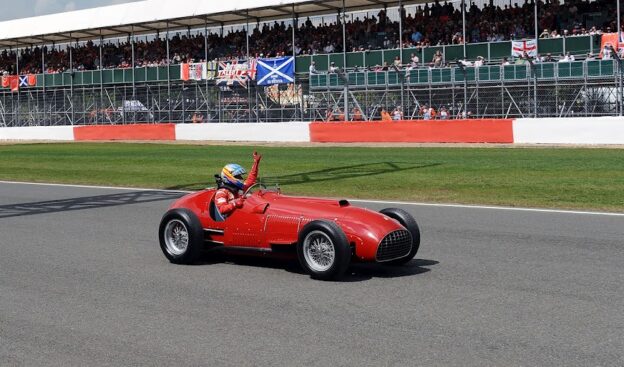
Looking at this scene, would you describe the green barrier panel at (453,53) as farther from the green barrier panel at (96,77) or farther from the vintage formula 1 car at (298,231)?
the vintage formula 1 car at (298,231)

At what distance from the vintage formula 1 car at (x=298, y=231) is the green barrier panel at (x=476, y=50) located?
81.8 feet

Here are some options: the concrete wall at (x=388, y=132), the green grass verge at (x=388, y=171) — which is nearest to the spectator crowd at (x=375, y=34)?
the concrete wall at (x=388, y=132)

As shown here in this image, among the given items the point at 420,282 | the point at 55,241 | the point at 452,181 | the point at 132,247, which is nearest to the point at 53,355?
the point at 420,282

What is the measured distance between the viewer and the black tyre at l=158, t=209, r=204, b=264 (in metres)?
8.36

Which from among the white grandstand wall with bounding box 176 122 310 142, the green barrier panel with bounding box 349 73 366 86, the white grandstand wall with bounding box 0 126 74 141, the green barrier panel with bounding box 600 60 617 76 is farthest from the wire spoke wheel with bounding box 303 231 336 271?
the white grandstand wall with bounding box 0 126 74 141

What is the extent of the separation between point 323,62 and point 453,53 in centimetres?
641

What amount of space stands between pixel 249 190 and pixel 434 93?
21.9 m

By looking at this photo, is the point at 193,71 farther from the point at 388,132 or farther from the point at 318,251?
the point at 318,251

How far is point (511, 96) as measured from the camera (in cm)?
2752

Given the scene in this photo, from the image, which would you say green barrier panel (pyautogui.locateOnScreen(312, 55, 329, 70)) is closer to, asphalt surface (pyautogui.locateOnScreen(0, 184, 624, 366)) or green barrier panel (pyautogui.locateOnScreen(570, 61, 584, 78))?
green barrier panel (pyautogui.locateOnScreen(570, 61, 584, 78))

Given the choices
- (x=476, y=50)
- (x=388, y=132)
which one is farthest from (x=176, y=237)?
(x=476, y=50)

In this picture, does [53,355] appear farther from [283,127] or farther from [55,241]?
[283,127]

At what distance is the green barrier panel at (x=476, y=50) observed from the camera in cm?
3203

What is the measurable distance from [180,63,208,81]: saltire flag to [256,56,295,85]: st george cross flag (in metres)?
4.83
